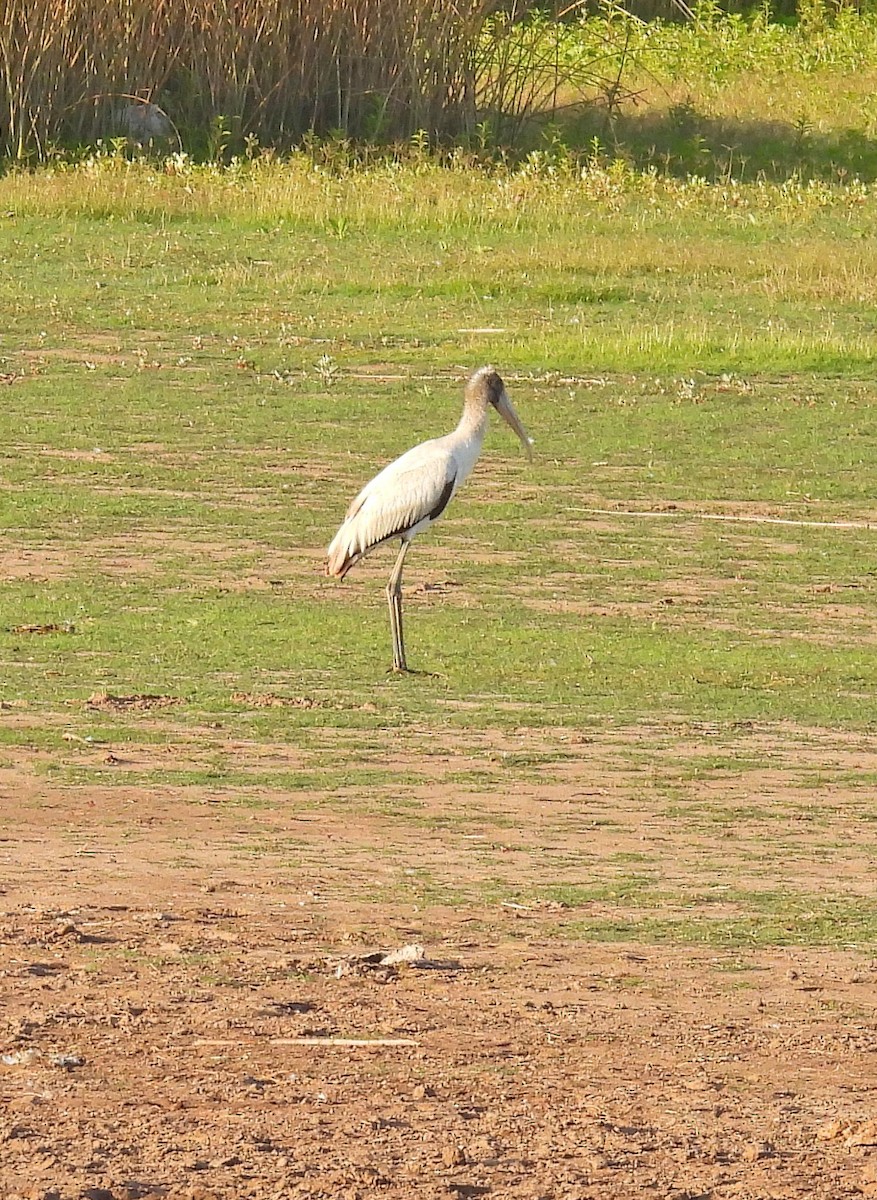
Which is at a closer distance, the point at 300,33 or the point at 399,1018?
the point at 399,1018

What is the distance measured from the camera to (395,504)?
1033cm

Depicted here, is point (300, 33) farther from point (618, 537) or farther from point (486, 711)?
point (486, 711)

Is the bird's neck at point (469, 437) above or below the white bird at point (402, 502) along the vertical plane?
above

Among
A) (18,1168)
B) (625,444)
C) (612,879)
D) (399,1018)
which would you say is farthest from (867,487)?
(18,1168)

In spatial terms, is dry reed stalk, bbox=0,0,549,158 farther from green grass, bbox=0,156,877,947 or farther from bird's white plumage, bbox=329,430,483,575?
bird's white plumage, bbox=329,430,483,575

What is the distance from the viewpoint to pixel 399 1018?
5.34 meters

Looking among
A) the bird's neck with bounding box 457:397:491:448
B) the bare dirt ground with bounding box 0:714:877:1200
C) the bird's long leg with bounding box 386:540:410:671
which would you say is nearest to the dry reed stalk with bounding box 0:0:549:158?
the bird's neck with bounding box 457:397:491:448

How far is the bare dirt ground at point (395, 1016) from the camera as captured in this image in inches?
178

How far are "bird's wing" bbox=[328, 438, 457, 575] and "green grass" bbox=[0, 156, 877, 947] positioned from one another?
0.36 m

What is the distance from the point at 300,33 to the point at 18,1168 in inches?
895

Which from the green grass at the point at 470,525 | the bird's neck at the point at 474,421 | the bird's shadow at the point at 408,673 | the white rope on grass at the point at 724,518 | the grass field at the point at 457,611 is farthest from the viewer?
the white rope on grass at the point at 724,518

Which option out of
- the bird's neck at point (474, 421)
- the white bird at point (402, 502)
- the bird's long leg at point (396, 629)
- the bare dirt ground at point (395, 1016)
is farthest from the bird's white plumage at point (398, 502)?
the bare dirt ground at point (395, 1016)

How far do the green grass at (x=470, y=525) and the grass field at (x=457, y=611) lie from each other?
32 millimetres

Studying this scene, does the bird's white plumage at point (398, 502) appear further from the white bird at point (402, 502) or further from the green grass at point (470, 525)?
the green grass at point (470, 525)
